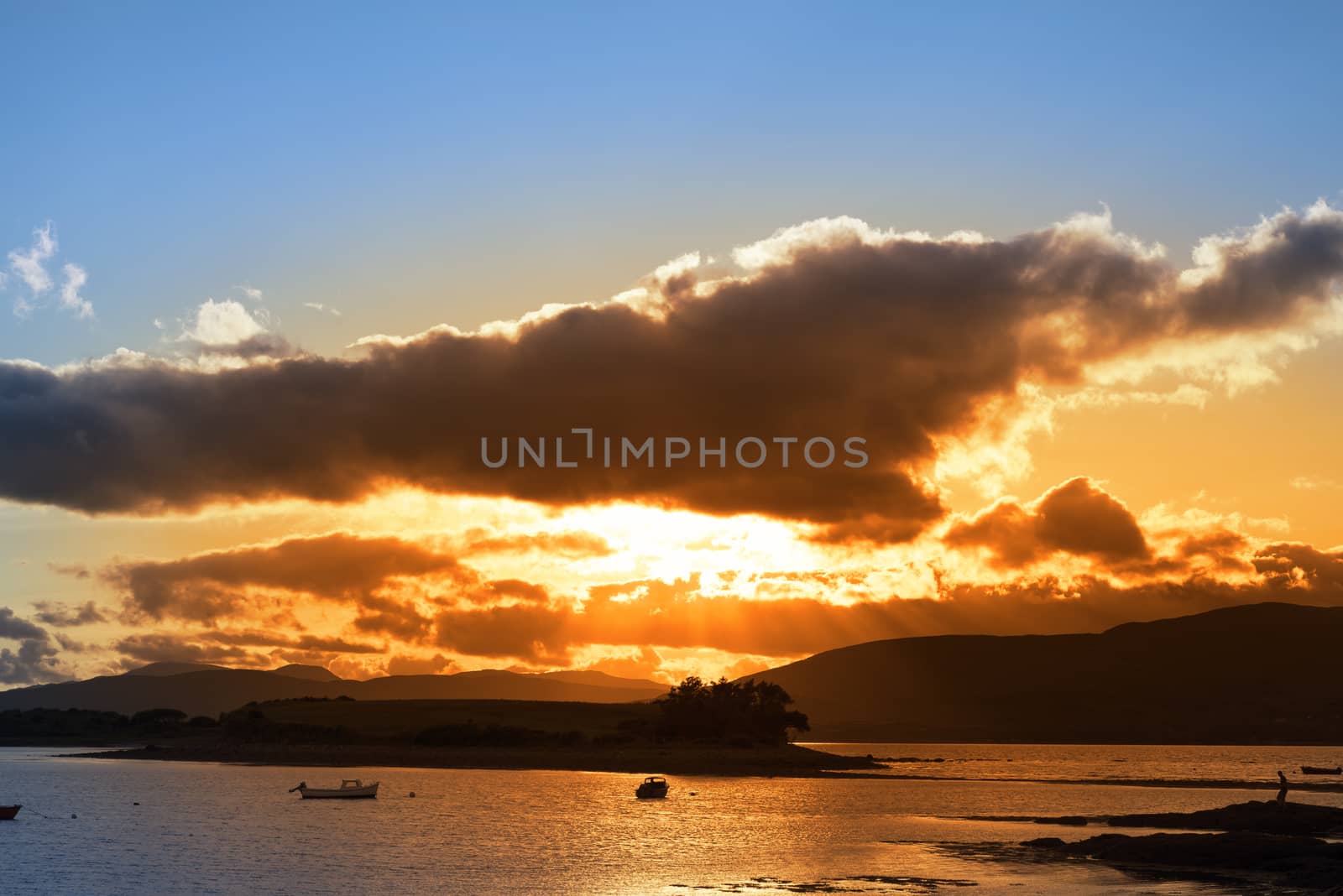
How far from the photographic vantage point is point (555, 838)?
104062 mm

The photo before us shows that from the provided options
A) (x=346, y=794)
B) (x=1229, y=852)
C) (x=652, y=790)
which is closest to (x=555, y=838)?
(x=652, y=790)

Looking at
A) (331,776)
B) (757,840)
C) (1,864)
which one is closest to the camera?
(1,864)

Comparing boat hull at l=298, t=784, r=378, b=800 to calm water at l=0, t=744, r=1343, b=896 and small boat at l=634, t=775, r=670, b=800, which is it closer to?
calm water at l=0, t=744, r=1343, b=896

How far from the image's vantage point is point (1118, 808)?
4926 inches

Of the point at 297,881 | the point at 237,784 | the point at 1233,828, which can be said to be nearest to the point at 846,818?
the point at 1233,828

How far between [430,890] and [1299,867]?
47724mm

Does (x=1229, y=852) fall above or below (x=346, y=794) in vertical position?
above

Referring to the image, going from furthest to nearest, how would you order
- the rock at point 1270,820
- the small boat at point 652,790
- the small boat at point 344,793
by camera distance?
the small boat at point 344,793
the small boat at point 652,790
the rock at point 1270,820

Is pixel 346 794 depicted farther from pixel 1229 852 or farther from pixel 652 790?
pixel 1229 852

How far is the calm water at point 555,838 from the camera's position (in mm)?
77312

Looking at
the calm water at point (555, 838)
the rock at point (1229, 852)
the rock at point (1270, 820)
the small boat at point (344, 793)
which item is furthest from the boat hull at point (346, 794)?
the rock at point (1229, 852)

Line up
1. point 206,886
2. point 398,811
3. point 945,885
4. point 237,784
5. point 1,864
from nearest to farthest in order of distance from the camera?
point 945,885 < point 206,886 < point 1,864 < point 398,811 < point 237,784

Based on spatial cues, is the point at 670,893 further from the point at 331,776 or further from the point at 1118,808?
the point at 331,776

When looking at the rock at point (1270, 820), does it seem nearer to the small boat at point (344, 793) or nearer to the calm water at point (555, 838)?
the calm water at point (555, 838)
